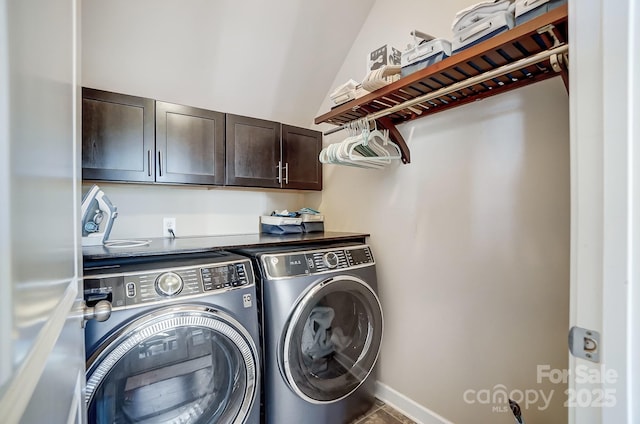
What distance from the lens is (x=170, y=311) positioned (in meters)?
1.06

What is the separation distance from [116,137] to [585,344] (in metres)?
1.99

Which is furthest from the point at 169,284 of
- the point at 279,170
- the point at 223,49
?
the point at 223,49

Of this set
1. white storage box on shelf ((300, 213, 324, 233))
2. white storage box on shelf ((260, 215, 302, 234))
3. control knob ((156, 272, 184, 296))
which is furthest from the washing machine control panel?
white storage box on shelf ((300, 213, 324, 233))

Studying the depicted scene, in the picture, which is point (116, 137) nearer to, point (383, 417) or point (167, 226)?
point (167, 226)

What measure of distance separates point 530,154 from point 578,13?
2.47ft

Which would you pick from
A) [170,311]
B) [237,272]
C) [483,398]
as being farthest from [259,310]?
[483,398]

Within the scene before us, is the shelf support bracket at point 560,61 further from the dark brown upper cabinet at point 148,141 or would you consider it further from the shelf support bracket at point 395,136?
the dark brown upper cabinet at point 148,141

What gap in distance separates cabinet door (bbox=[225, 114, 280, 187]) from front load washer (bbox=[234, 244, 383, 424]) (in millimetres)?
598

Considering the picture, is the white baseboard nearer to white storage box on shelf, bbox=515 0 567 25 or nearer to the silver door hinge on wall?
the silver door hinge on wall

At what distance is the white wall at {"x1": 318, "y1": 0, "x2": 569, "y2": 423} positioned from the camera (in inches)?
45.9

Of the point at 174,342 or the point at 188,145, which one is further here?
the point at 188,145

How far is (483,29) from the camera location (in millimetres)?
986

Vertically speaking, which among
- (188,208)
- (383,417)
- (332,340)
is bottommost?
(383,417)
